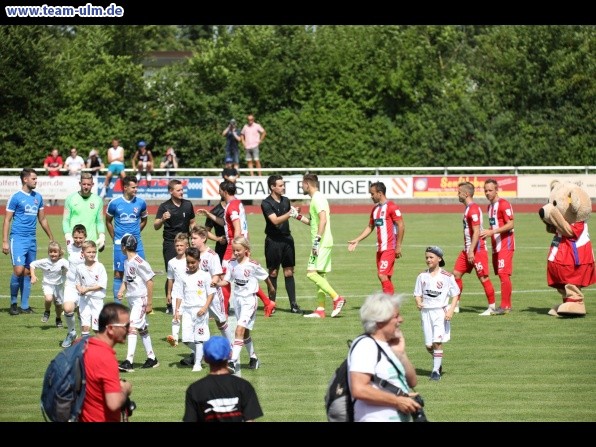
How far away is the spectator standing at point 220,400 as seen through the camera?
7.99 m

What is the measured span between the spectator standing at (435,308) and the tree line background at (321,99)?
34827mm

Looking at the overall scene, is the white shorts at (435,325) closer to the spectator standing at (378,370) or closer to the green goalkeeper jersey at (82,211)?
the spectator standing at (378,370)

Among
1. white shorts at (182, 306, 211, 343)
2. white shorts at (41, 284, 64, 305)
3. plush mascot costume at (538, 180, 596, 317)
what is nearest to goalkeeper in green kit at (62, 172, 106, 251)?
white shorts at (41, 284, 64, 305)

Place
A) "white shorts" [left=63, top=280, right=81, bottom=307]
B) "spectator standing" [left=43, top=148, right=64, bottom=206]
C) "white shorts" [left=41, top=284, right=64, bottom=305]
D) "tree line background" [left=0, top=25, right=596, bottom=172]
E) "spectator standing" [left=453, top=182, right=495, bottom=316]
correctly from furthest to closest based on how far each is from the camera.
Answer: "tree line background" [left=0, top=25, right=596, bottom=172]
"spectator standing" [left=43, top=148, right=64, bottom=206]
"spectator standing" [left=453, top=182, right=495, bottom=316]
"white shorts" [left=41, top=284, right=64, bottom=305]
"white shorts" [left=63, top=280, right=81, bottom=307]

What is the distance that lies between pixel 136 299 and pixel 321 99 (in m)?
38.1

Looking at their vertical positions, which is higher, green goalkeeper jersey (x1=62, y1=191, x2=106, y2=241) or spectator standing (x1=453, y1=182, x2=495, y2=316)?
green goalkeeper jersey (x1=62, y1=191, x2=106, y2=241)

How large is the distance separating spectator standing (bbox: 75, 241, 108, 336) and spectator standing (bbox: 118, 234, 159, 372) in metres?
0.40

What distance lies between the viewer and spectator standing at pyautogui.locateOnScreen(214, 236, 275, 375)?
1384cm

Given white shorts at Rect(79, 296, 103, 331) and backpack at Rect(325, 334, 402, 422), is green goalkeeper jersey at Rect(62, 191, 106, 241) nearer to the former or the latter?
white shorts at Rect(79, 296, 103, 331)

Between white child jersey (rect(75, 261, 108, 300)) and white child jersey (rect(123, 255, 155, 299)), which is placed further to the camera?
white child jersey (rect(75, 261, 108, 300))
